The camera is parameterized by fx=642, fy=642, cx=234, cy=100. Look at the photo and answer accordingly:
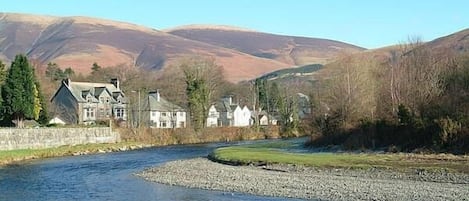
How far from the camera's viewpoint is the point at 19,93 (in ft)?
249

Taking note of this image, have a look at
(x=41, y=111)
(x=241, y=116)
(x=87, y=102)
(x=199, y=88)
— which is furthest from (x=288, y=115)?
(x=41, y=111)

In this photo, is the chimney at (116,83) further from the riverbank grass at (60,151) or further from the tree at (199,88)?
the riverbank grass at (60,151)

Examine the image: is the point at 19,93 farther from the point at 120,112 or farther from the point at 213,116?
the point at 213,116

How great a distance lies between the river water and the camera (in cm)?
3281

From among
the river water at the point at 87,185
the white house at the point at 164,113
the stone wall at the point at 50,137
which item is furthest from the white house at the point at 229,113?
the river water at the point at 87,185

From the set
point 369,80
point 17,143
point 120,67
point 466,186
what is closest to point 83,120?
point 120,67

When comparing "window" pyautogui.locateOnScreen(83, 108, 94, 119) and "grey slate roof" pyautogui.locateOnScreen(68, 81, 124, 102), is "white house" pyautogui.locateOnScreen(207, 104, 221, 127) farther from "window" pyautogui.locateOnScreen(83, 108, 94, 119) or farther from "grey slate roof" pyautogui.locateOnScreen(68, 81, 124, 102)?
"window" pyautogui.locateOnScreen(83, 108, 94, 119)

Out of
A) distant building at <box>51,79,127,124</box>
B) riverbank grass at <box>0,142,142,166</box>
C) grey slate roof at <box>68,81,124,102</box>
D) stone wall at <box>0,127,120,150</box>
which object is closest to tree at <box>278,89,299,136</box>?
distant building at <box>51,79,127,124</box>

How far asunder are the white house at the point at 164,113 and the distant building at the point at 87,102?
6699 mm

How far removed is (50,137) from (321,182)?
45919mm

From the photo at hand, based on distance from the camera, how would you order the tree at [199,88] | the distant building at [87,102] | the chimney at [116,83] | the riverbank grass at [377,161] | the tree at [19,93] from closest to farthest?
the riverbank grass at [377,161] → the tree at [19,93] → the tree at [199,88] → the distant building at [87,102] → the chimney at [116,83]

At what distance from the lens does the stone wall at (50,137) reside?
6550cm

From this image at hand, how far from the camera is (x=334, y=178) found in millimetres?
36719

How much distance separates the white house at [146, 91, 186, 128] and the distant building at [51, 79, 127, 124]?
670cm
